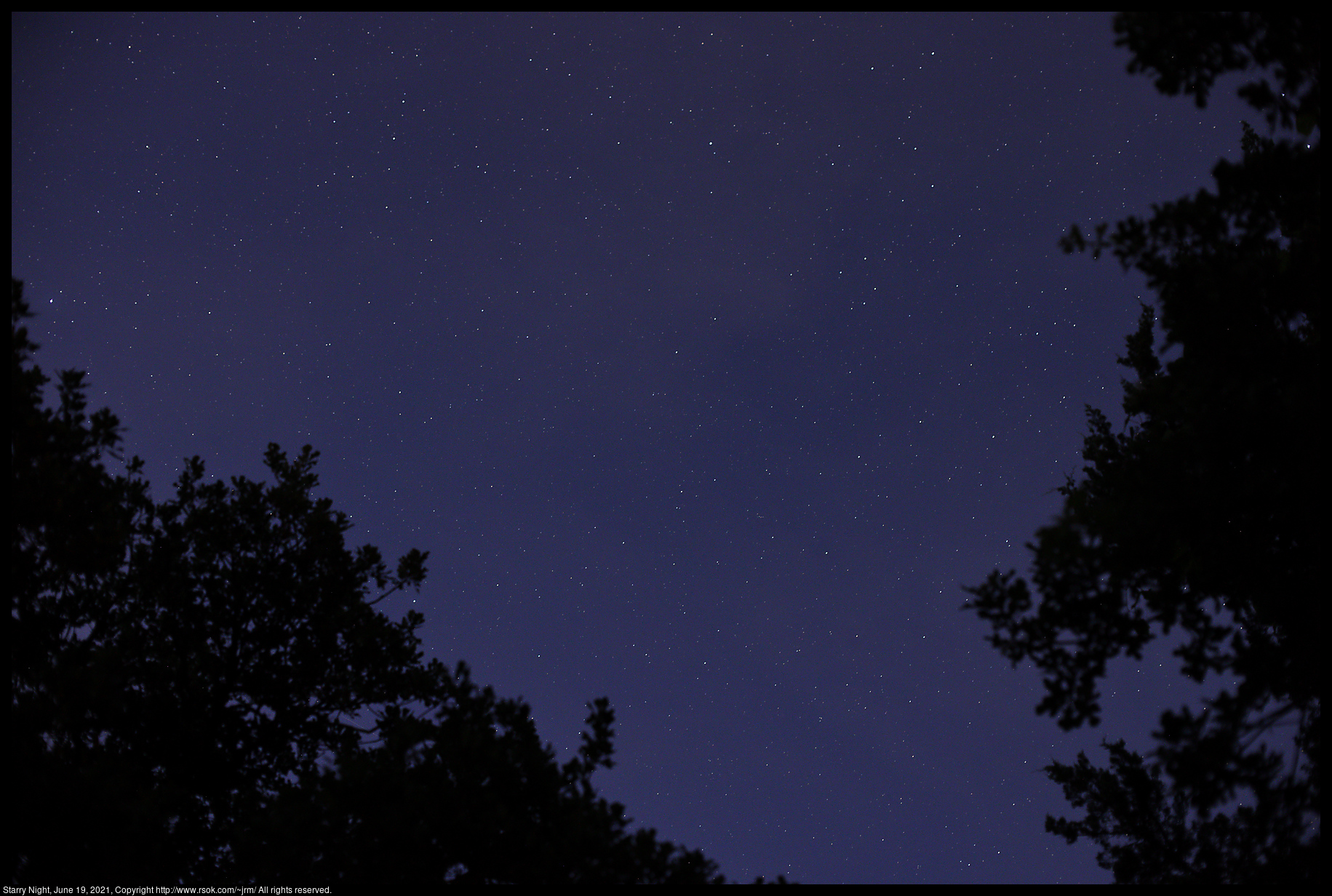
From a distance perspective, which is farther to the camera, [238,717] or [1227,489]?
[238,717]

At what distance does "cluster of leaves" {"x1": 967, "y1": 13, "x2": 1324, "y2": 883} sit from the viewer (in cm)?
629

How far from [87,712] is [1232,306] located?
40.2 feet

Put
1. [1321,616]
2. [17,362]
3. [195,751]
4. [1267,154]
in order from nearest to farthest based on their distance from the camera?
[1321,616] < [1267,154] < [17,362] < [195,751]

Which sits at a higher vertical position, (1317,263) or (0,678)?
(1317,263)

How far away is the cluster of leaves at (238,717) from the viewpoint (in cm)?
687

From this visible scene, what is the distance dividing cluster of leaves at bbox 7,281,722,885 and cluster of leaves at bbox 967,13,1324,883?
4177mm

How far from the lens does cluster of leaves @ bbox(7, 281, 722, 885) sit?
270 inches

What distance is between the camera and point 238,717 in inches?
360

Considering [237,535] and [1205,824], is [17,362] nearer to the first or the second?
[237,535]

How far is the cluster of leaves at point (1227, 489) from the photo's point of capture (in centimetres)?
629

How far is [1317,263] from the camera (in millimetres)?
6895

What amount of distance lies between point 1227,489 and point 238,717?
10751 mm

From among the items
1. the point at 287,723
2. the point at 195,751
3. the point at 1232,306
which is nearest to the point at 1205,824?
the point at 1232,306

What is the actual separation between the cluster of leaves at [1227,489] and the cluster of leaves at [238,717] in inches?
164
